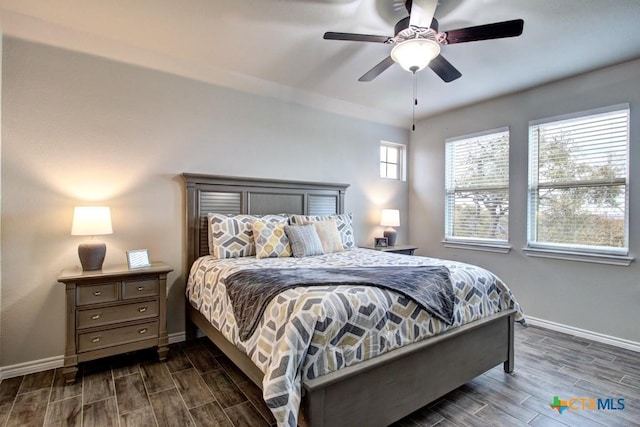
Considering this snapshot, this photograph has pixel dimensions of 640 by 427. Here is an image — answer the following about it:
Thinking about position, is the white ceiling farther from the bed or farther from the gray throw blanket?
the gray throw blanket

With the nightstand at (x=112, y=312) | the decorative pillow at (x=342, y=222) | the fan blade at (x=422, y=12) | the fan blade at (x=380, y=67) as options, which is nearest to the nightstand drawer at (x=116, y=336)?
the nightstand at (x=112, y=312)

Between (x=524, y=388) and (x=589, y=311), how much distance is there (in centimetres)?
157

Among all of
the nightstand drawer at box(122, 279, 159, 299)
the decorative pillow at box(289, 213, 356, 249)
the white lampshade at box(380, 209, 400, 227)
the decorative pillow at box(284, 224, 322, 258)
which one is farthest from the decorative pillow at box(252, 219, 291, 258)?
the white lampshade at box(380, 209, 400, 227)

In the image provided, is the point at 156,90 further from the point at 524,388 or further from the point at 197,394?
the point at 524,388

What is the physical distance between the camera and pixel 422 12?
203cm

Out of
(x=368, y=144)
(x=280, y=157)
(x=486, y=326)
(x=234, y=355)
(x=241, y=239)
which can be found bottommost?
(x=234, y=355)

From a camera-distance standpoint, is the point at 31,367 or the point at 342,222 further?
the point at 342,222

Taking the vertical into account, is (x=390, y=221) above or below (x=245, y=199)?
below

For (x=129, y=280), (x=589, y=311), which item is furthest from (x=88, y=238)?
(x=589, y=311)

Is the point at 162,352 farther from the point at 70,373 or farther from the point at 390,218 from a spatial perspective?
the point at 390,218

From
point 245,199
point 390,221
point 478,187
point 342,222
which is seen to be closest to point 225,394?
point 245,199

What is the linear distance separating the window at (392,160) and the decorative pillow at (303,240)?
6.94 feet

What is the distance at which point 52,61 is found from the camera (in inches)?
102

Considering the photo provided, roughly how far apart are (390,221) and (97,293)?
340 centimetres
